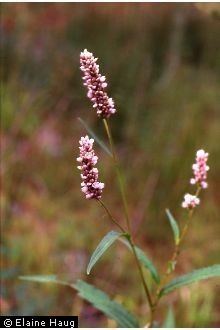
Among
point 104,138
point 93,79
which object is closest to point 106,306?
point 93,79

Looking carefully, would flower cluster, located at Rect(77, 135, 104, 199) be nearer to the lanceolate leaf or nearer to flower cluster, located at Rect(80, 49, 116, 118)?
flower cluster, located at Rect(80, 49, 116, 118)

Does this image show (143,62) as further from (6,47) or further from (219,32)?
(6,47)

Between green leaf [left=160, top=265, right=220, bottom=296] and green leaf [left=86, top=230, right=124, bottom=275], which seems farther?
green leaf [left=160, top=265, right=220, bottom=296]

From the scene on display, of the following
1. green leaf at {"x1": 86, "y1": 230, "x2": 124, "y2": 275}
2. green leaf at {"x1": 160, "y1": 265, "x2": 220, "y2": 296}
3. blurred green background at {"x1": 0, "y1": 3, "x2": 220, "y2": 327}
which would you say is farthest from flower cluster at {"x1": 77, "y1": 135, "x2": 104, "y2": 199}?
blurred green background at {"x1": 0, "y1": 3, "x2": 220, "y2": 327}

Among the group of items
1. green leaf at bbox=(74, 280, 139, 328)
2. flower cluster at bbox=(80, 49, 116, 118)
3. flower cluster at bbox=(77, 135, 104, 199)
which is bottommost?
green leaf at bbox=(74, 280, 139, 328)

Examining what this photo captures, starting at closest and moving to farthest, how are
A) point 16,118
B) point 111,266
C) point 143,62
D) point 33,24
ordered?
point 111,266
point 16,118
point 143,62
point 33,24

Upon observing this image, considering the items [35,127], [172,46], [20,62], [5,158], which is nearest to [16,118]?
[35,127]

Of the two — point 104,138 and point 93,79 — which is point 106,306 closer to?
point 93,79

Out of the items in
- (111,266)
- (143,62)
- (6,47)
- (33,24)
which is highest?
(33,24)
